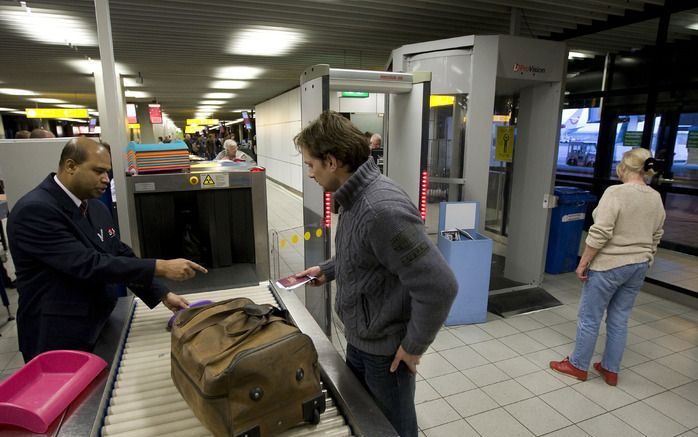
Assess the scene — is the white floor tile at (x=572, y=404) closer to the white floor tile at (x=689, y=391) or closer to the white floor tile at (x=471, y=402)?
the white floor tile at (x=471, y=402)

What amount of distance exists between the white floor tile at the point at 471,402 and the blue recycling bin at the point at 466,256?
90cm

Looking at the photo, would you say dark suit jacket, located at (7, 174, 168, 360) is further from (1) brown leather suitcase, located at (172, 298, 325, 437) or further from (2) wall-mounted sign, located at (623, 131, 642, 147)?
(2) wall-mounted sign, located at (623, 131, 642, 147)

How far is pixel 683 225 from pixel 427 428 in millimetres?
8486

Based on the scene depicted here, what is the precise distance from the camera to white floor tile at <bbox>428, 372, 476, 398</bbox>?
3.10m

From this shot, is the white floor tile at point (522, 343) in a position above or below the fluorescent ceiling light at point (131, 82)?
below

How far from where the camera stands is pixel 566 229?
553cm

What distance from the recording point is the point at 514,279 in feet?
17.4

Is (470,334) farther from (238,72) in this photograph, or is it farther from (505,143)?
(238,72)

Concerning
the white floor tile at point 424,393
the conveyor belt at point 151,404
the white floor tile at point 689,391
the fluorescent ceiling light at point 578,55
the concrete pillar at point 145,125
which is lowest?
the white floor tile at point 689,391

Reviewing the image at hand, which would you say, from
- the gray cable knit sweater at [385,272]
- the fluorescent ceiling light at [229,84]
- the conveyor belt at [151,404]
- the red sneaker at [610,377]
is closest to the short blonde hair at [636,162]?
the red sneaker at [610,377]

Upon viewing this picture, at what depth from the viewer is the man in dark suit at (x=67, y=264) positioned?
165 centimetres

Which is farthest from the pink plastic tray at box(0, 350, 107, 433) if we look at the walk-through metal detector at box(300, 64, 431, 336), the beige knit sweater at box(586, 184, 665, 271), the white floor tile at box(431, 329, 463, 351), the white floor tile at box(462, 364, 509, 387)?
the beige knit sweater at box(586, 184, 665, 271)

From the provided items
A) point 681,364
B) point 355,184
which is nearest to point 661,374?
point 681,364

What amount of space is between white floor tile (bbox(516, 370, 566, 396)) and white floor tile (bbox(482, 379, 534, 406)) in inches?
2.3
